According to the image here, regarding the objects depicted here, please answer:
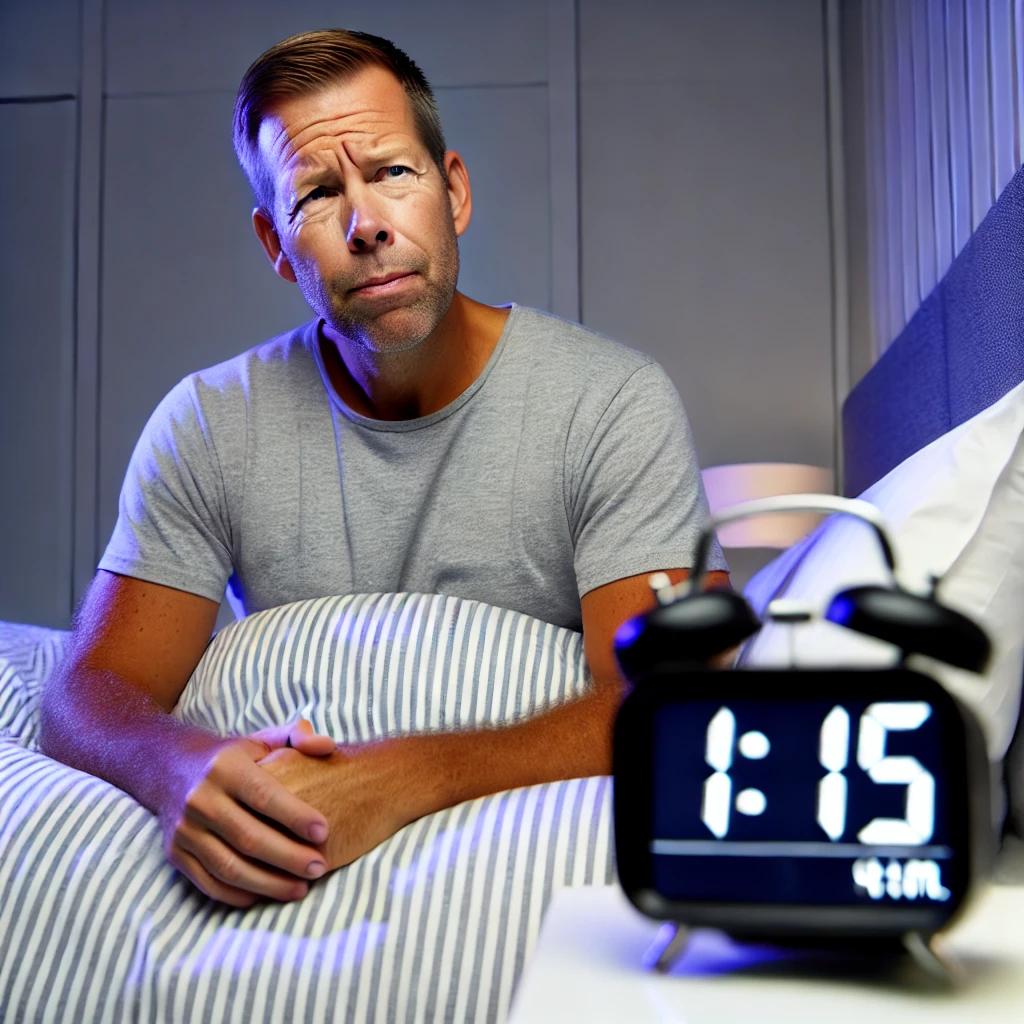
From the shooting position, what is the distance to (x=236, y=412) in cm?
145

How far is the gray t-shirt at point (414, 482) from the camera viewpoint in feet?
4.38

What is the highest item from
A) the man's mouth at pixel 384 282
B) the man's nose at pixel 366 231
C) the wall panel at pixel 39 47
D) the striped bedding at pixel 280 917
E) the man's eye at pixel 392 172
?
the wall panel at pixel 39 47

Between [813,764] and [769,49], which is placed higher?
[769,49]

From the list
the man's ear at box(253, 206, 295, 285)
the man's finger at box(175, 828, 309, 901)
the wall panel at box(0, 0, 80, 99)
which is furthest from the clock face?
the wall panel at box(0, 0, 80, 99)

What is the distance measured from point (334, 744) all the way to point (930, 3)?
1764 millimetres

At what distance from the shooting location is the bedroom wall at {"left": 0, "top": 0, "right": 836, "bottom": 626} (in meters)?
3.43

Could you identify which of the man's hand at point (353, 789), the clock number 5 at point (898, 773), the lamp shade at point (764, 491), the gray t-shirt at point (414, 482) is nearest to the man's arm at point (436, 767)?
the man's hand at point (353, 789)

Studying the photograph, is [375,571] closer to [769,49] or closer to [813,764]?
[813,764]

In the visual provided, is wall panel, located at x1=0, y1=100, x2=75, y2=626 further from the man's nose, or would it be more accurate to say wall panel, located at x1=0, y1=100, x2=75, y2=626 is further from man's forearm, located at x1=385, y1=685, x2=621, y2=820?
man's forearm, located at x1=385, y1=685, x2=621, y2=820

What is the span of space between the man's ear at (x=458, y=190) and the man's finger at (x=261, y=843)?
0.96m

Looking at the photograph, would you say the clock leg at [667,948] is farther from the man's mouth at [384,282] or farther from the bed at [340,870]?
the man's mouth at [384,282]

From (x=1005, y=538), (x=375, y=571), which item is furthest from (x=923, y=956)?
(x=375, y=571)

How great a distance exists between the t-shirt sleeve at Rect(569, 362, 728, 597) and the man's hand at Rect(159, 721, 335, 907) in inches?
19.2

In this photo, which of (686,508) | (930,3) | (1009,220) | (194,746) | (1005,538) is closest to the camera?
(1005,538)
